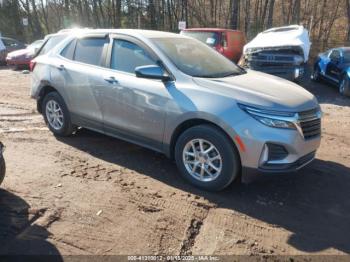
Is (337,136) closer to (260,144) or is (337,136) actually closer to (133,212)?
(260,144)

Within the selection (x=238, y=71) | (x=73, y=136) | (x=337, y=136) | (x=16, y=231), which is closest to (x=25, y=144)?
(x=73, y=136)

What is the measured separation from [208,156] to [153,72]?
3.96 ft

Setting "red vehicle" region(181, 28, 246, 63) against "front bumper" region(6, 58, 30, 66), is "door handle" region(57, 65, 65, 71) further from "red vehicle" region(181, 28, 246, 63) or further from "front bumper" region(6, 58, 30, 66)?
"front bumper" region(6, 58, 30, 66)

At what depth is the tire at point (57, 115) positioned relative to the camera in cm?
599

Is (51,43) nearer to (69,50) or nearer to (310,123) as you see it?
(69,50)

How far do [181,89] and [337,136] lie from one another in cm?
373

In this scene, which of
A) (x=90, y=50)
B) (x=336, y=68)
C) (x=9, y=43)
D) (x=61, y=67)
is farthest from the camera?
(x=9, y=43)

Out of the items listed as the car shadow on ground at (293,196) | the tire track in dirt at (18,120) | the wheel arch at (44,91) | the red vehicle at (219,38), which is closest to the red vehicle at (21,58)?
the red vehicle at (219,38)

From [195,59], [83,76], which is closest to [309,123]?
[195,59]

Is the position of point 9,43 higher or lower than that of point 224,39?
lower

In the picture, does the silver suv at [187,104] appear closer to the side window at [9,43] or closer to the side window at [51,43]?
the side window at [51,43]

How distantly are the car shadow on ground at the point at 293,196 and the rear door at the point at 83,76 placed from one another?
1.77 ft

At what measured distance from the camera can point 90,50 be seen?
565 cm

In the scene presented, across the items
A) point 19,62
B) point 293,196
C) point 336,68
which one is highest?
point 336,68
